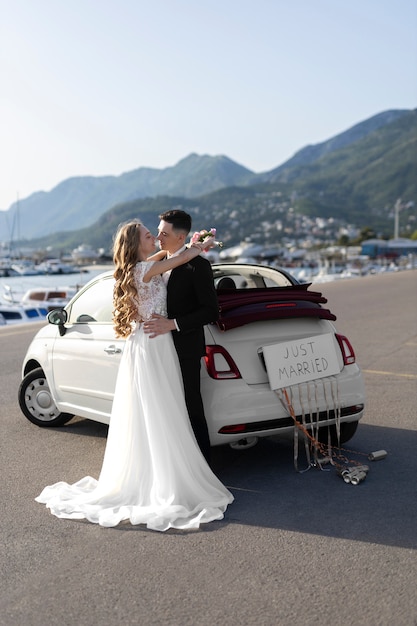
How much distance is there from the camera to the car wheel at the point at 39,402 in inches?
265

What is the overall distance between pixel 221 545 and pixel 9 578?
3.66 ft

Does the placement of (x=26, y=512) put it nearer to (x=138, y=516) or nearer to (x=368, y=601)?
(x=138, y=516)

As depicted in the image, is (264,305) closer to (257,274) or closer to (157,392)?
(157,392)

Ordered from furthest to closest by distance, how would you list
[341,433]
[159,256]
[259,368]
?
1. [341,433]
2. [259,368]
3. [159,256]

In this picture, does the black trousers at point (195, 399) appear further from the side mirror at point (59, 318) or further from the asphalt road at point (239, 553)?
the side mirror at point (59, 318)

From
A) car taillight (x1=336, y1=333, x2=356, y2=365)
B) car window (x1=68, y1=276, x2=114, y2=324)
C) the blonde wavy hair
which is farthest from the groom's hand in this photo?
car taillight (x1=336, y1=333, x2=356, y2=365)

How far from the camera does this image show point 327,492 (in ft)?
15.6

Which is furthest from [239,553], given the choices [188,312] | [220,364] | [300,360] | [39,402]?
[39,402]

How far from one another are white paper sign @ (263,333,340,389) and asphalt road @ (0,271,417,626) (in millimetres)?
→ 721

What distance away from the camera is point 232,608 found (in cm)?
314

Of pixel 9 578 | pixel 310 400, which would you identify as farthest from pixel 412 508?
pixel 9 578

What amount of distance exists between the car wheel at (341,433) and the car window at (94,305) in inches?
78.4

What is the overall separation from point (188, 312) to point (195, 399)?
59cm

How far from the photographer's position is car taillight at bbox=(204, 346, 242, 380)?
194 inches
